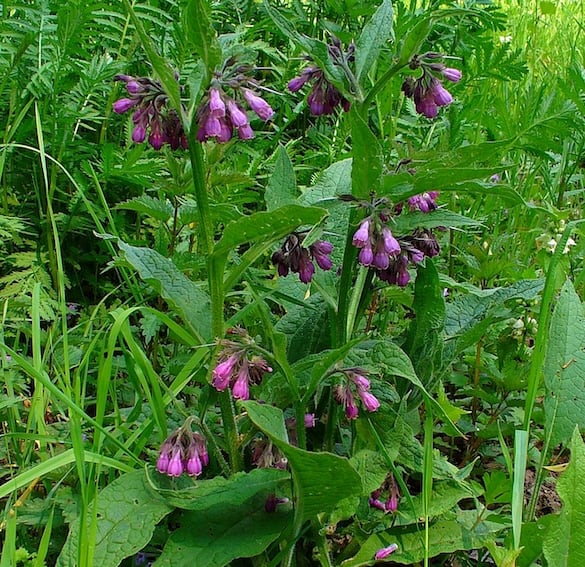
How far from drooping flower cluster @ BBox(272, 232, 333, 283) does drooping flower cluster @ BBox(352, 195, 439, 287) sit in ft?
0.35

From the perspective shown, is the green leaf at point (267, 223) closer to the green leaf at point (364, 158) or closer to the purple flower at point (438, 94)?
the green leaf at point (364, 158)

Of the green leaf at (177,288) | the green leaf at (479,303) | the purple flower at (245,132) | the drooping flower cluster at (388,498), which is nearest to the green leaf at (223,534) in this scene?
the drooping flower cluster at (388,498)

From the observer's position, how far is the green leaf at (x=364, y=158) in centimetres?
134

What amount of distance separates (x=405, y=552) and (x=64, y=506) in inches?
27.2

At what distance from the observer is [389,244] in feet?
4.71

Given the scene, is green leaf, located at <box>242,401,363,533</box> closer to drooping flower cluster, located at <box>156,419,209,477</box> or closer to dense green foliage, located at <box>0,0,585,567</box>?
dense green foliage, located at <box>0,0,585,567</box>

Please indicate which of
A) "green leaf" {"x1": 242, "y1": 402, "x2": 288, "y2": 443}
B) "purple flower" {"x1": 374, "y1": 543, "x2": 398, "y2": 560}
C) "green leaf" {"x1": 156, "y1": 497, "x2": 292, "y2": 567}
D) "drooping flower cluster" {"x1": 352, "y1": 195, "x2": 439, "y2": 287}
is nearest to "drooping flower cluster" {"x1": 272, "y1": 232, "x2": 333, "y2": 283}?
"drooping flower cluster" {"x1": 352, "y1": 195, "x2": 439, "y2": 287}

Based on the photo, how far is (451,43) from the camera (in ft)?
11.6

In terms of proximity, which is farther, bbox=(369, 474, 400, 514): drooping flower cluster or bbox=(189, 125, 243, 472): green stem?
bbox=(369, 474, 400, 514): drooping flower cluster

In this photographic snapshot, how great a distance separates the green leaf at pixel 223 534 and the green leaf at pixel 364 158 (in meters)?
0.65

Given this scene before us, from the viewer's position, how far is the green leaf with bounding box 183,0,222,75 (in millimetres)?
1223

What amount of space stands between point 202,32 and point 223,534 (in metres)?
0.91

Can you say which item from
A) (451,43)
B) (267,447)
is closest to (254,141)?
(451,43)

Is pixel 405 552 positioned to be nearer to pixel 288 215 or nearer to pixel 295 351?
pixel 295 351
